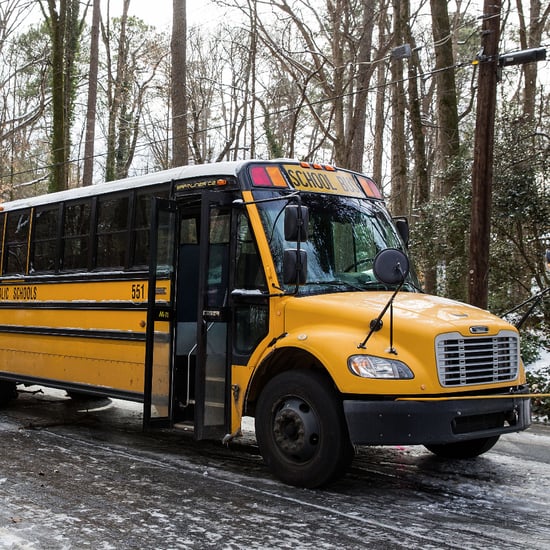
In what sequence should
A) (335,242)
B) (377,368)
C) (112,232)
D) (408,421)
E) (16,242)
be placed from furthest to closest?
1. (16,242)
2. (112,232)
3. (335,242)
4. (377,368)
5. (408,421)

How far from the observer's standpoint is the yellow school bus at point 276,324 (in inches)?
212

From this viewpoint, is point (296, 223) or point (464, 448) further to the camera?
point (464, 448)

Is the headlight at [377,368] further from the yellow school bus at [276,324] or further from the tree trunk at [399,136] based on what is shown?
the tree trunk at [399,136]

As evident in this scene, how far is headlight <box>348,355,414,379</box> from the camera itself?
5305 millimetres

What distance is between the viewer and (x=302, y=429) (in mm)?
5688

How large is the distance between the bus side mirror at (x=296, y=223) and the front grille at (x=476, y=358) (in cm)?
138

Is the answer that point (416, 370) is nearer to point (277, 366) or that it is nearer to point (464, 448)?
point (277, 366)

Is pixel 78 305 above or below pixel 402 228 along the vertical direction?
below

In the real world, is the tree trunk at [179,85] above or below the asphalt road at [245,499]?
above

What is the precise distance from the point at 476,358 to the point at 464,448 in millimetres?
1608

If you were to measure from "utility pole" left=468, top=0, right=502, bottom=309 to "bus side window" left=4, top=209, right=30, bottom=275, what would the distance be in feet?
21.8

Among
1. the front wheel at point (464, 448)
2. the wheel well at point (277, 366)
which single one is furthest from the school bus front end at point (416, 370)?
the front wheel at point (464, 448)

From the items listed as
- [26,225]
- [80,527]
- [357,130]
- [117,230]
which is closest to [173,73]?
[357,130]

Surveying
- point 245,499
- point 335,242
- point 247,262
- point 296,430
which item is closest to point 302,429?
point 296,430
